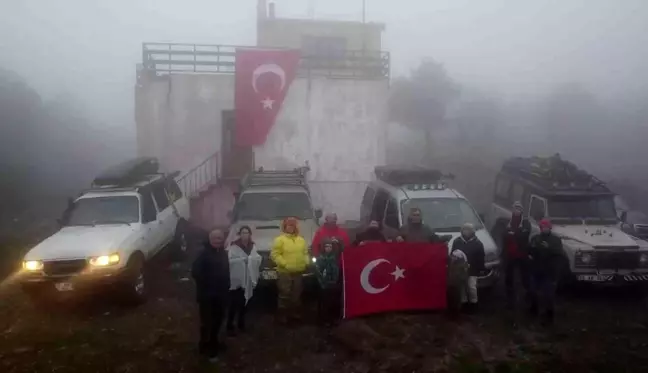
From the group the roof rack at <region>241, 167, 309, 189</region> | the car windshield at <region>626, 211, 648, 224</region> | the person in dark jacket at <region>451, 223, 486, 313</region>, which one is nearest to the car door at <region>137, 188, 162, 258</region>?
the roof rack at <region>241, 167, 309, 189</region>

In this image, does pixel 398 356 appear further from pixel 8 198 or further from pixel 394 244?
pixel 8 198

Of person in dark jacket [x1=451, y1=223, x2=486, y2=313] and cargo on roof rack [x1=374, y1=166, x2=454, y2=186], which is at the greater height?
cargo on roof rack [x1=374, y1=166, x2=454, y2=186]

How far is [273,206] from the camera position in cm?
1141

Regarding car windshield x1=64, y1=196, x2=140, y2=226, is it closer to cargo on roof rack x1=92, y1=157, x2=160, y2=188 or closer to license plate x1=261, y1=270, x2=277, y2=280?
cargo on roof rack x1=92, y1=157, x2=160, y2=188

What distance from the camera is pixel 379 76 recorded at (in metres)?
19.0

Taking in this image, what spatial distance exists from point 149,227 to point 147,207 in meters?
0.48

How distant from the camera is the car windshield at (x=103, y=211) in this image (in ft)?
34.8

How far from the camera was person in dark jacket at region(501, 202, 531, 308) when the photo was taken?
30.7 ft

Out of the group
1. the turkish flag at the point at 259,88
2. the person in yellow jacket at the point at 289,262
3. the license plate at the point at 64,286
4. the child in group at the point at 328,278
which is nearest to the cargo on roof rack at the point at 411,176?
the child in group at the point at 328,278

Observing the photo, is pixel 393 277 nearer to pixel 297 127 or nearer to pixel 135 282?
pixel 135 282

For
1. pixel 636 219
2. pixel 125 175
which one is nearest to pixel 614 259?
pixel 636 219

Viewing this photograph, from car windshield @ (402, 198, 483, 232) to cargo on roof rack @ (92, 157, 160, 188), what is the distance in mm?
5848

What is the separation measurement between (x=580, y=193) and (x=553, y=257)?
11.0ft

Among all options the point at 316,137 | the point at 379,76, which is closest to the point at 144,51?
the point at 316,137
